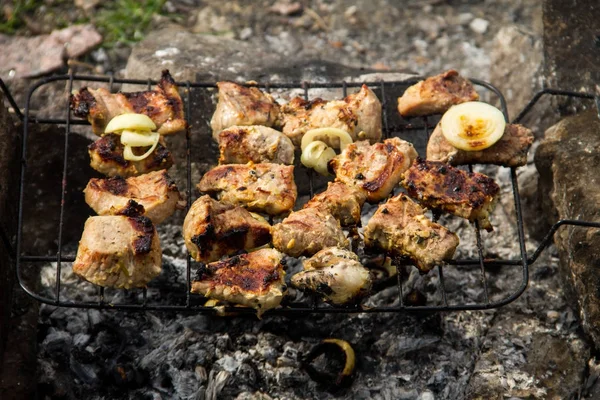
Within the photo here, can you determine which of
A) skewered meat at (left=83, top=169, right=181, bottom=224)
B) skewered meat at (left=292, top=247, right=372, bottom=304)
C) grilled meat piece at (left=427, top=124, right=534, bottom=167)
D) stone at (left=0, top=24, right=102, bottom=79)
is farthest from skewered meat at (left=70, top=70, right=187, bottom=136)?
stone at (left=0, top=24, right=102, bottom=79)

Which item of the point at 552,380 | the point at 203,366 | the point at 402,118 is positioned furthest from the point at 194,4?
the point at 552,380

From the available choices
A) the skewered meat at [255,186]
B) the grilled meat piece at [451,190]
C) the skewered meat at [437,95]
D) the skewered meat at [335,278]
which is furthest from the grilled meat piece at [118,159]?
the skewered meat at [437,95]

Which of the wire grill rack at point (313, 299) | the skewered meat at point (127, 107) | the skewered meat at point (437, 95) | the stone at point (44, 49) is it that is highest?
the skewered meat at point (437, 95)

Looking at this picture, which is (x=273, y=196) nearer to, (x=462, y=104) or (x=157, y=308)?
(x=157, y=308)

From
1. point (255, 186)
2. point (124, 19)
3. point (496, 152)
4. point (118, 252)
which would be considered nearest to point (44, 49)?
point (124, 19)

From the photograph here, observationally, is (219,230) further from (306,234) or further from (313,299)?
(313,299)

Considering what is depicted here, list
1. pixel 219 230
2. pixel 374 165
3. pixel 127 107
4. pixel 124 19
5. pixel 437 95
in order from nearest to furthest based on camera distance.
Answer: pixel 219 230 → pixel 374 165 → pixel 127 107 → pixel 437 95 → pixel 124 19

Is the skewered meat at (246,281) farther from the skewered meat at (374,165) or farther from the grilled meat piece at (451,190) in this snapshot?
the grilled meat piece at (451,190)
